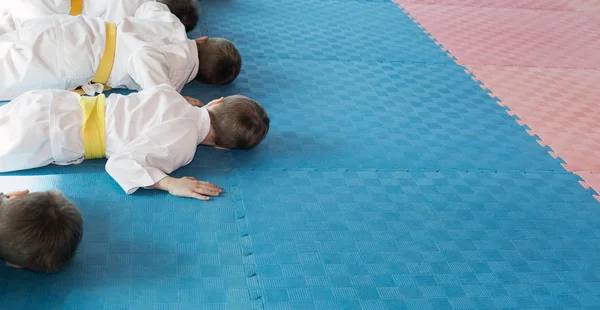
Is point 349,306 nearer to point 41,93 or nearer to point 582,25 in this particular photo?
point 41,93

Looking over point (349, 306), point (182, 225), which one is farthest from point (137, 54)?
point (349, 306)

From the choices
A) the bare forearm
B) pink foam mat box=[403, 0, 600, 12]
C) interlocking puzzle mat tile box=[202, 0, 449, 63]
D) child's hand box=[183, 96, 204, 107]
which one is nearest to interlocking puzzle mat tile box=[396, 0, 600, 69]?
pink foam mat box=[403, 0, 600, 12]

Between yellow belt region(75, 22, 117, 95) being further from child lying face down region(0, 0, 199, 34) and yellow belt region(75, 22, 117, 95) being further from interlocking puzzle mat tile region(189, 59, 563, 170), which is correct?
interlocking puzzle mat tile region(189, 59, 563, 170)

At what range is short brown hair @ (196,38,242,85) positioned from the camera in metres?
2.91

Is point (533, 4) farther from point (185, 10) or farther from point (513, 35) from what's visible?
point (185, 10)

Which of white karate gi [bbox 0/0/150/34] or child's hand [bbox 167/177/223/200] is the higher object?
white karate gi [bbox 0/0/150/34]

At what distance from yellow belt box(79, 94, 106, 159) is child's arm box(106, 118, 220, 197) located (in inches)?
5.0

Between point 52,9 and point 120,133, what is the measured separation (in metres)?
1.16

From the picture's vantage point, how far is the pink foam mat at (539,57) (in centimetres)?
317

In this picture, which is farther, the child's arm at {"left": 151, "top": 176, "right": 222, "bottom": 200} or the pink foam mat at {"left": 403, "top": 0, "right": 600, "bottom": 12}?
the pink foam mat at {"left": 403, "top": 0, "right": 600, "bottom": 12}

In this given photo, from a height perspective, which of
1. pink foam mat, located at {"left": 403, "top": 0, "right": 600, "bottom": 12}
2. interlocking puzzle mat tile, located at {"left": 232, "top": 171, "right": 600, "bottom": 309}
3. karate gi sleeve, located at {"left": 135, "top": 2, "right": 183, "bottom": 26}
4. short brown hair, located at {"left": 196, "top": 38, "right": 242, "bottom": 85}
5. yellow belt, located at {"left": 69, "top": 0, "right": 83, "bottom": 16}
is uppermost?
karate gi sleeve, located at {"left": 135, "top": 2, "right": 183, "bottom": 26}

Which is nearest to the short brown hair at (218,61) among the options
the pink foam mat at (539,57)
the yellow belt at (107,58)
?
the yellow belt at (107,58)

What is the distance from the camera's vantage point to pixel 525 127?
3.17 meters

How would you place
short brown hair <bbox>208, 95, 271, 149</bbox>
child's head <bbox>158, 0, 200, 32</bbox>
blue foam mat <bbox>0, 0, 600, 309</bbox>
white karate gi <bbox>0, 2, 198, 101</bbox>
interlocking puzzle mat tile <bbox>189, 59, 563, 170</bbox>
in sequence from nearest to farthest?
blue foam mat <bbox>0, 0, 600, 309</bbox> → short brown hair <bbox>208, 95, 271, 149</bbox> → white karate gi <bbox>0, 2, 198, 101</bbox> → interlocking puzzle mat tile <bbox>189, 59, 563, 170</bbox> → child's head <bbox>158, 0, 200, 32</bbox>
